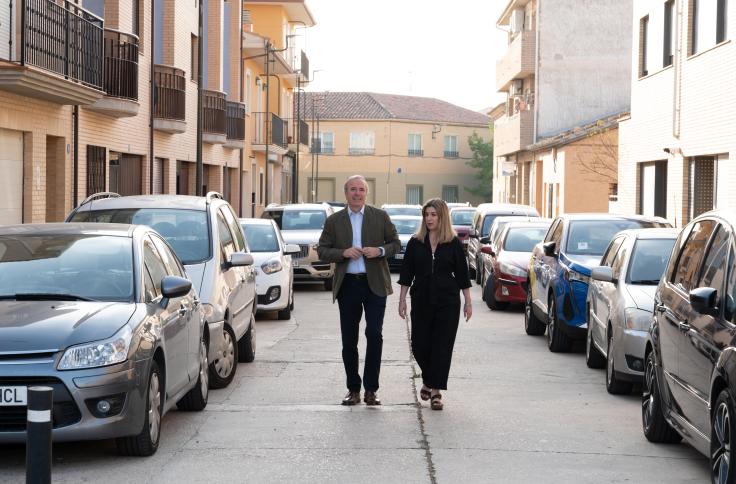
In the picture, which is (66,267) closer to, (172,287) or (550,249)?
(172,287)

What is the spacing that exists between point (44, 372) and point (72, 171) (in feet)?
51.0

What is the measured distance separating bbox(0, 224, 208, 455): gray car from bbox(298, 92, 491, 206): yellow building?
82109mm

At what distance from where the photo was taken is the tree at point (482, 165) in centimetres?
9300

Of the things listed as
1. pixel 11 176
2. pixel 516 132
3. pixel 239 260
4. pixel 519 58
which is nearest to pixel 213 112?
pixel 11 176

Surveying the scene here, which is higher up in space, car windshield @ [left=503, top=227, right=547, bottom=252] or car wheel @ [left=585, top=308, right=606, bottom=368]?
car windshield @ [left=503, top=227, right=547, bottom=252]

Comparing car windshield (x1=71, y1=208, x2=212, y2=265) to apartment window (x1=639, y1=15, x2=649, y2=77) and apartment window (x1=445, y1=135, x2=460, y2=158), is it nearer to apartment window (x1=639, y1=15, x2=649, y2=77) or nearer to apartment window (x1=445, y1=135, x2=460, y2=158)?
apartment window (x1=639, y1=15, x2=649, y2=77)

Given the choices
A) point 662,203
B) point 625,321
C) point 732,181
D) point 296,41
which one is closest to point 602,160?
point 662,203

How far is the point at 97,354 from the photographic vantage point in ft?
24.7

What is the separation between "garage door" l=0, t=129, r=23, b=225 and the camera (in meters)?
18.9

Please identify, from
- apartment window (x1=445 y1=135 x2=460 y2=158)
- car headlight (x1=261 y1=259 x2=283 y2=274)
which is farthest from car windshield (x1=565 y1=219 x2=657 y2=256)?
apartment window (x1=445 y1=135 x2=460 y2=158)

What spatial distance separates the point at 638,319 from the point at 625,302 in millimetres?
323

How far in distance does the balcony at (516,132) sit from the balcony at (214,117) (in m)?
20.1

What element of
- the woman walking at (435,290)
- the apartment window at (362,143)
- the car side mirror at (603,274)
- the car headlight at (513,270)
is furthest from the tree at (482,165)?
the woman walking at (435,290)

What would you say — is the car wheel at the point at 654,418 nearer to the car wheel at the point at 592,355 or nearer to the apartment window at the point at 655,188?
the car wheel at the point at 592,355
